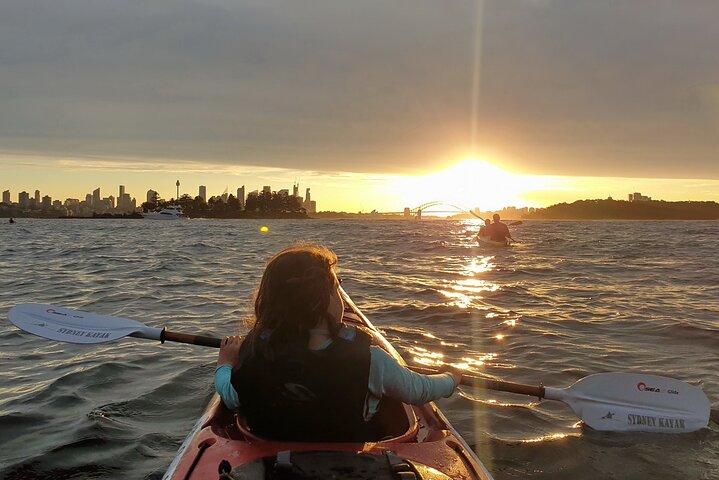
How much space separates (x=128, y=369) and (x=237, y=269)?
40.3 feet

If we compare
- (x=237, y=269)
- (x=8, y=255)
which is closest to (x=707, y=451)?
(x=237, y=269)

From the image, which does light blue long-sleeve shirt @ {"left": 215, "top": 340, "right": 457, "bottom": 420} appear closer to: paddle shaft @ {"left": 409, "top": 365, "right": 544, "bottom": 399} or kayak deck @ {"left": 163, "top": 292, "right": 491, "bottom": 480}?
kayak deck @ {"left": 163, "top": 292, "right": 491, "bottom": 480}

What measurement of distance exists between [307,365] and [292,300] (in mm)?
336

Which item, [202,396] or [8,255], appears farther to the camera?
[8,255]

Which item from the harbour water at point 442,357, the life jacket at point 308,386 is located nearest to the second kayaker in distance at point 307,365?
the life jacket at point 308,386

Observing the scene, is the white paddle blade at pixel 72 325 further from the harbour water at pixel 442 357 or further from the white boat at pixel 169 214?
the white boat at pixel 169 214

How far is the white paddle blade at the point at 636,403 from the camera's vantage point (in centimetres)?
541

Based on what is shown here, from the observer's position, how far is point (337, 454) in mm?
2725

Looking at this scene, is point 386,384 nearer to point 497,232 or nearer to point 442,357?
point 442,357

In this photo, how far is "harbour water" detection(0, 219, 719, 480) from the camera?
4953mm

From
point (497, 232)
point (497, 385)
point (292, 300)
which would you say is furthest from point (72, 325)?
point (497, 232)

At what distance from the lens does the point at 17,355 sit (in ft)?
25.5

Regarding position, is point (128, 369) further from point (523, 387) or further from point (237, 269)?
point (237, 269)

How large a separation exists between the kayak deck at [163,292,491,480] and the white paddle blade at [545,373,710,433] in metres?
2.15
